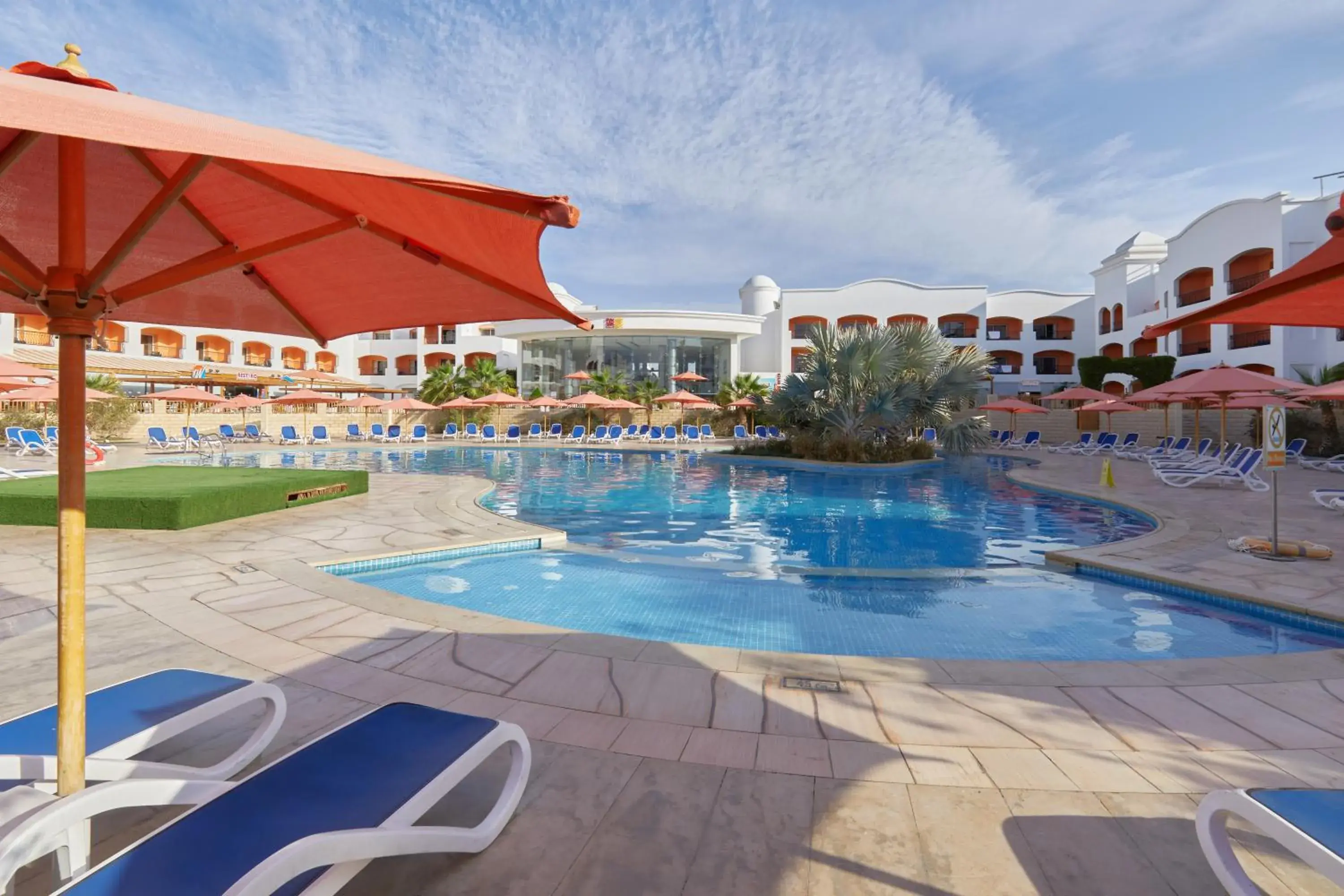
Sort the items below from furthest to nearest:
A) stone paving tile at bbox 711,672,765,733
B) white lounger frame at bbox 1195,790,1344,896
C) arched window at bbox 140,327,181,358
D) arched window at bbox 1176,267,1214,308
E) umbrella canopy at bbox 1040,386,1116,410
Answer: arched window at bbox 140,327,181,358
arched window at bbox 1176,267,1214,308
umbrella canopy at bbox 1040,386,1116,410
stone paving tile at bbox 711,672,765,733
white lounger frame at bbox 1195,790,1344,896

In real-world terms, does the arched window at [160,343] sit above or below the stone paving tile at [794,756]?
above

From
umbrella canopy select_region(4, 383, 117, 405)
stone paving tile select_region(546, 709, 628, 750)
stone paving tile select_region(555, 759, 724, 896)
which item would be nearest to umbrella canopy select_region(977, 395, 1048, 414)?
stone paving tile select_region(546, 709, 628, 750)

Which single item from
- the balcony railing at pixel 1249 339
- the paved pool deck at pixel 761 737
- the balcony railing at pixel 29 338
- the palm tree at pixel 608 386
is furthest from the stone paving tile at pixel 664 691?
the balcony railing at pixel 29 338

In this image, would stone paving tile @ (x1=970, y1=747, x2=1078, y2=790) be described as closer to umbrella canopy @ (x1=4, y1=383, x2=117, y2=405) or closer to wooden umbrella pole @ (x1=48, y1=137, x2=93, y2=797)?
wooden umbrella pole @ (x1=48, y1=137, x2=93, y2=797)

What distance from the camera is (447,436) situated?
99.7ft

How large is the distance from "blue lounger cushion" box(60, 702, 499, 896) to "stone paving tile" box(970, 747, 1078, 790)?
1.97 meters

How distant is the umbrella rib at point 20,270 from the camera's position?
1773mm

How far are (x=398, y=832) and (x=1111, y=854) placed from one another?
215cm

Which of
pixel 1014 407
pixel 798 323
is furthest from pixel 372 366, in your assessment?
pixel 1014 407

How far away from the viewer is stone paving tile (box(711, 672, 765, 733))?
298cm

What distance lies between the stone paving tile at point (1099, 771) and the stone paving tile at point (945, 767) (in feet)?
1.10

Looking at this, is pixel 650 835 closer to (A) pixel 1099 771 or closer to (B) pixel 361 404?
(A) pixel 1099 771

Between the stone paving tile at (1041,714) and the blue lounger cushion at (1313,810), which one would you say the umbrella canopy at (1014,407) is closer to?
the stone paving tile at (1041,714)

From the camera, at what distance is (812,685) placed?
347cm
